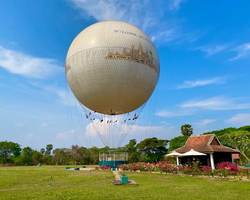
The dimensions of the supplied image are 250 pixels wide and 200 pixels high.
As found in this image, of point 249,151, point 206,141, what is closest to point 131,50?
point 206,141

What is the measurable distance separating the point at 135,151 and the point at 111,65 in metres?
31.3

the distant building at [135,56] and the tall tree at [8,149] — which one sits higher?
the distant building at [135,56]

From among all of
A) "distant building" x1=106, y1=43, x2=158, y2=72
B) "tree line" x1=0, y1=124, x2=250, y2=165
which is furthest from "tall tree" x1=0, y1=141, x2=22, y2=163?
"distant building" x1=106, y1=43, x2=158, y2=72

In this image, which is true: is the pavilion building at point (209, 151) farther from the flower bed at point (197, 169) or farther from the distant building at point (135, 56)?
the distant building at point (135, 56)

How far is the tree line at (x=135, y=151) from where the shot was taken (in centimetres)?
3684

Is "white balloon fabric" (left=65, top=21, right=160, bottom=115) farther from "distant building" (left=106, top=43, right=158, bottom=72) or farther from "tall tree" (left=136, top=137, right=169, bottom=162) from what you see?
"tall tree" (left=136, top=137, right=169, bottom=162)

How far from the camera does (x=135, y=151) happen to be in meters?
41.9

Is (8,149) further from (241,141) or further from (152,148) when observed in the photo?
(241,141)

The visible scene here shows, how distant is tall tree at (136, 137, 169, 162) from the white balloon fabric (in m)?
26.1

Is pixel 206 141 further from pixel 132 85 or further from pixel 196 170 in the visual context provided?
pixel 132 85

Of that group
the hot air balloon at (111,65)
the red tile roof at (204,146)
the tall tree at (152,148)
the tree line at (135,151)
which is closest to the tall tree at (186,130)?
the tree line at (135,151)

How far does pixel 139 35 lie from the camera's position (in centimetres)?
1551

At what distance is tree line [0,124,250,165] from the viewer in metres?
36.8

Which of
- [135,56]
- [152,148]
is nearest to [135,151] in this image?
[152,148]
